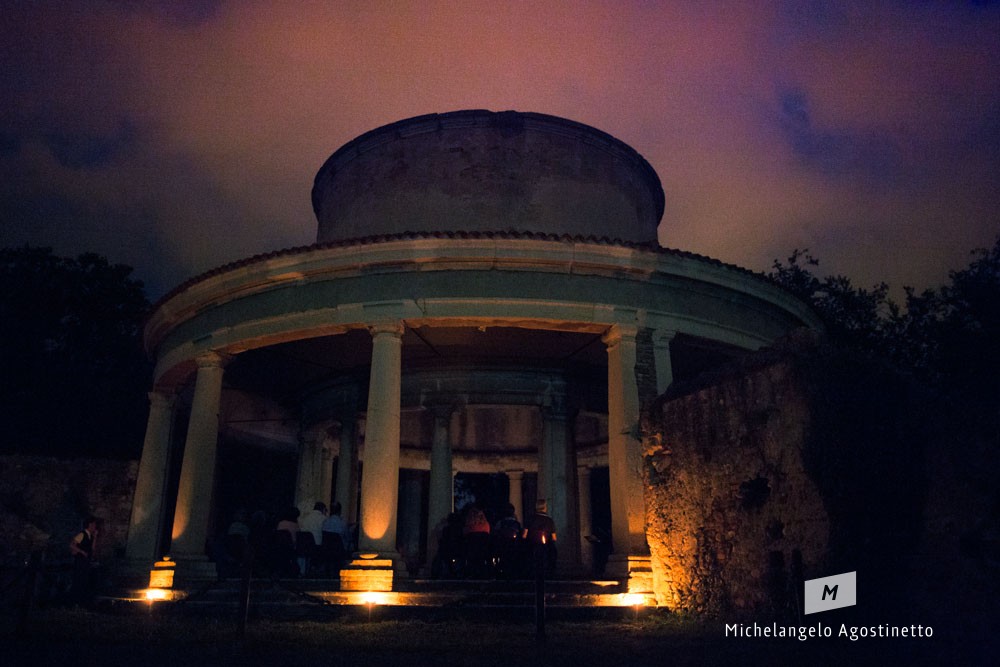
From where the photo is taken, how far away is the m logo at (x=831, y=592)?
271 inches

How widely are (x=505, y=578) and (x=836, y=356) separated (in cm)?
641

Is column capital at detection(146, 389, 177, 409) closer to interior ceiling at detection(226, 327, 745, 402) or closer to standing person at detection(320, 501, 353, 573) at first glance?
interior ceiling at detection(226, 327, 745, 402)

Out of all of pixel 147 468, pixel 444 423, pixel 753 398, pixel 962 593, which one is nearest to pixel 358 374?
pixel 444 423

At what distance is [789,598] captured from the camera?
769cm

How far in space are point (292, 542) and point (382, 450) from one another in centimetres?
240

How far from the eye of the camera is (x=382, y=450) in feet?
39.0

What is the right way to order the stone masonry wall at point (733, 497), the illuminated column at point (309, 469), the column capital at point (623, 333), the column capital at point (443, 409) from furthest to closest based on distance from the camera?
the illuminated column at point (309, 469) → the column capital at point (443, 409) → the column capital at point (623, 333) → the stone masonry wall at point (733, 497)

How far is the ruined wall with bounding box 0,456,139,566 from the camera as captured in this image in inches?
671

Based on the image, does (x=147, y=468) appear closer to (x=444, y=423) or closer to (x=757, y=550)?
Answer: (x=444, y=423)

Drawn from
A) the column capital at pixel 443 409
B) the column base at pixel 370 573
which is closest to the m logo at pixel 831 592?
the column base at pixel 370 573

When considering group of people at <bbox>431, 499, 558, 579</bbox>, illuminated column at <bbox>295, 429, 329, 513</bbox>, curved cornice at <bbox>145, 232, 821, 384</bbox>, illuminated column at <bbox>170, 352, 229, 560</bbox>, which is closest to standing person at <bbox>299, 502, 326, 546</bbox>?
illuminated column at <bbox>170, 352, 229, 560</bbox>

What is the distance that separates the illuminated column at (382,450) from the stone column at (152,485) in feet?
17.7

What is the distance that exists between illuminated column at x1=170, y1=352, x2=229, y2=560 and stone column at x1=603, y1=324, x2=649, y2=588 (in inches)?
289

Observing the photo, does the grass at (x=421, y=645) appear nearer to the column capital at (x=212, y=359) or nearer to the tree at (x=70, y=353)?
the column capital at (x=212, y=359)
